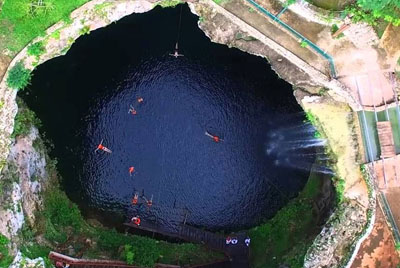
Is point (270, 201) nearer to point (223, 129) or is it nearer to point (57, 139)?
point (223, 129)

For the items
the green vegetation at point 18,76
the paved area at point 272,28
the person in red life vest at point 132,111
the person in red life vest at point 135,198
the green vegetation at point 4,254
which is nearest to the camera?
the green vegetation at point 4,254

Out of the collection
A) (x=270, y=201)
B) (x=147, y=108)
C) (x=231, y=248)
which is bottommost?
(x=231, y=248)

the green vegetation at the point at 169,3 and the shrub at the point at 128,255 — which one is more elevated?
the green vegetation at the point at 169,3

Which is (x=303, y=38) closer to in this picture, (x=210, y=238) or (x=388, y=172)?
(x=388, y=172)

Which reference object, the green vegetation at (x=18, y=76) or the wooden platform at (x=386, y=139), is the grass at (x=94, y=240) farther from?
the wooden platform at (x=386, y=139)

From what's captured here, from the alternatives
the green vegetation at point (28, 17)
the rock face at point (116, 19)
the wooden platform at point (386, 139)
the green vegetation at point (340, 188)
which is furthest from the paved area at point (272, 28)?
the green vegetation at point (28, 17)

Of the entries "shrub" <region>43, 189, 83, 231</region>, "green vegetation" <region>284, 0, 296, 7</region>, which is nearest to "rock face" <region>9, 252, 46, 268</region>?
"shrub" <region>43, 189, 83, 231</region>

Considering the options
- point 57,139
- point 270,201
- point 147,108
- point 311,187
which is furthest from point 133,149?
point 311,187
